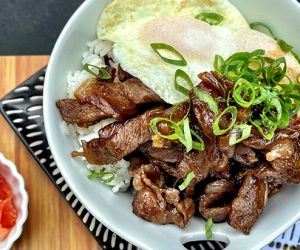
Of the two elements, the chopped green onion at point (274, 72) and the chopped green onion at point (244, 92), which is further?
the chopped green onion at point (274, 72)

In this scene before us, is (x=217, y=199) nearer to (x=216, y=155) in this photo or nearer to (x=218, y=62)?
(x=216, y=155)

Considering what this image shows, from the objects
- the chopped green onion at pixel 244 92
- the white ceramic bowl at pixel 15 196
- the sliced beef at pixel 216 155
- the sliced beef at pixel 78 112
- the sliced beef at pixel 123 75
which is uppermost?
the chopped green onion at pixel 244 92

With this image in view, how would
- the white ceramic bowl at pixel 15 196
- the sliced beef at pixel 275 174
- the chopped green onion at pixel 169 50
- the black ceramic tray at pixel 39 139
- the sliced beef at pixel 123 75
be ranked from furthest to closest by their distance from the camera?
the black ceramic tray at pixel 39 139, the white ceramic bowl at pixel 15 196, the sliced beef at pixel 123 75, the chopped green onion at pixel 169 50, the sliced beef at pixel 275 174

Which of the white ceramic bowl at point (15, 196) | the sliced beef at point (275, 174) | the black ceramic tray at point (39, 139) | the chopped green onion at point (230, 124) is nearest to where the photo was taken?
the chopped green onion at point (230, 124)

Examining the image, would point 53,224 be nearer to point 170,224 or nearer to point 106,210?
point 106,210

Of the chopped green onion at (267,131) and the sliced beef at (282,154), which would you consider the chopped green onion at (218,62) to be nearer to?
the chopped green onion at (267,131)

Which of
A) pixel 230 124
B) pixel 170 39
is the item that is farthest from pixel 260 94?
pixel 170 39

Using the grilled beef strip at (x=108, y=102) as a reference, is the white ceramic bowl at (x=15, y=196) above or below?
below

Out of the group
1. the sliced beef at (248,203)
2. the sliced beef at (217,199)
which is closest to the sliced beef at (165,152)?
the sliced beef at (217,199)

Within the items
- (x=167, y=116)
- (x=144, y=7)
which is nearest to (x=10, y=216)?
(x=167, y=116)
